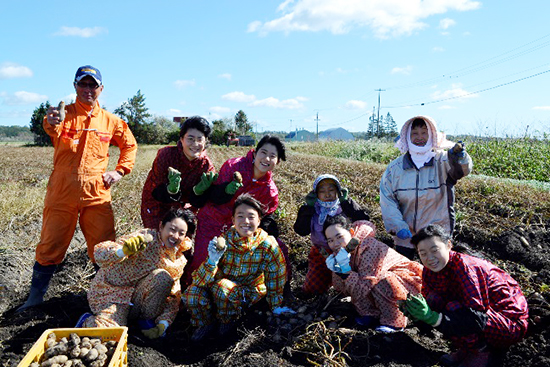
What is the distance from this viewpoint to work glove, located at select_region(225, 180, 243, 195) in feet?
10.7

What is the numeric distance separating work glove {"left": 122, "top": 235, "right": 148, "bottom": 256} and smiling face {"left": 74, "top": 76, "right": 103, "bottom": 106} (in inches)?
50.8

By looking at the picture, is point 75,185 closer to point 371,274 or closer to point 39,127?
point 371,274

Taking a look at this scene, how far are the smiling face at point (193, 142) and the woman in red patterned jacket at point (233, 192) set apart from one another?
280 mm

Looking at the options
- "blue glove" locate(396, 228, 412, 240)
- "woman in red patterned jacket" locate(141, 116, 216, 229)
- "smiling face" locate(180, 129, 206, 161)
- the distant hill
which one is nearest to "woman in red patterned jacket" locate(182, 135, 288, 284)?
"woman in red patterned jacket" locate(141, 116, 216, 229)

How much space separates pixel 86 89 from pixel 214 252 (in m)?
1.69

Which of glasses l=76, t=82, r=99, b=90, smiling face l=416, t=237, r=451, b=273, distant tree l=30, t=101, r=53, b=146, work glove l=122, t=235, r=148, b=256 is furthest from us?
distant tree l=30, t=101, r=53, b=146

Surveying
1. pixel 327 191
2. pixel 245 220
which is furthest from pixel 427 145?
pixel 245 220

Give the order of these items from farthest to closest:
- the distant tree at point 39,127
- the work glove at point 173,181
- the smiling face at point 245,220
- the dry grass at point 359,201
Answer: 1. the distant tree at point 39,127
2. the dry grass at point 359,201
3. the work glove at point 173,181
4. the smiling face at point 245,220

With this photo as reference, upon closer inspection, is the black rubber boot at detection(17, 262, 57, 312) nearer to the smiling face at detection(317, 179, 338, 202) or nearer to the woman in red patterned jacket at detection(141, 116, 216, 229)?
the woman in red patterned jacket at detection(141, 116, 216, 229)

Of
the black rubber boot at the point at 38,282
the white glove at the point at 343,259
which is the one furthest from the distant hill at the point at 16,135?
the white glove at the point at 343,259

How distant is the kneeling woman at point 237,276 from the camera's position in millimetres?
2939

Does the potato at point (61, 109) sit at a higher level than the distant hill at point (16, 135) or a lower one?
lower

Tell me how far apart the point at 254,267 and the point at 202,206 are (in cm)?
76

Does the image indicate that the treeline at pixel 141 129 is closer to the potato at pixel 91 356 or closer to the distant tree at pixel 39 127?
the distant tree at pixel 39 127
